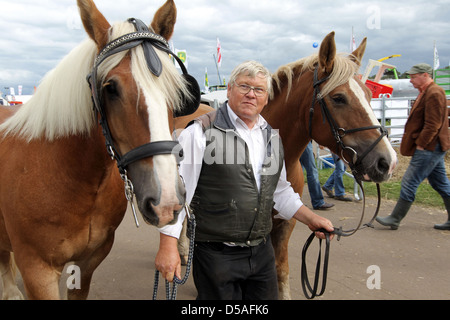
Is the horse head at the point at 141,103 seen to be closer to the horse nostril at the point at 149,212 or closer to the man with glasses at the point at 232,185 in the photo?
the horse nostril at the point at 149,212

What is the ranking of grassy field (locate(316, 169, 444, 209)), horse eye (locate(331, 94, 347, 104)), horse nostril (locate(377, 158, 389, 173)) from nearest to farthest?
horse nostril (locate(377, 158, 389, 173)) < horse eye (locate(331, 94, 347, 104)) < grassy field (locate(316, 169, 444, 209))

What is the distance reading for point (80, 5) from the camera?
5.14 ft

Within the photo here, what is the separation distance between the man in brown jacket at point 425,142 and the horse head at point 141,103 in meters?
4.06

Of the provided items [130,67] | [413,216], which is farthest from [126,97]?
[413,216]

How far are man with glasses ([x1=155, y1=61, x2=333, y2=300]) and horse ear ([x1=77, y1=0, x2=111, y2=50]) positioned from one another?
0.62 metres

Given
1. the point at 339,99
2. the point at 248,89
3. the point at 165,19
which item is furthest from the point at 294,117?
the point at 165,19

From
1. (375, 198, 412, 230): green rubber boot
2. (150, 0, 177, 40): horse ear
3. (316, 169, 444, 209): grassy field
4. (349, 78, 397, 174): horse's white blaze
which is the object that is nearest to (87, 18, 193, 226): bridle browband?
(150, 0, 177, 40): horse ear

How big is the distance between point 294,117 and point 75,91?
68.1 inches

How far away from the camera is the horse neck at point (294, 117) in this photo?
2758 mm

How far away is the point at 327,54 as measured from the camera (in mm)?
2582

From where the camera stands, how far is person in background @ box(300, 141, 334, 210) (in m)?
5.50

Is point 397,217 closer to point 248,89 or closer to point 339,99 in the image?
point 339,99

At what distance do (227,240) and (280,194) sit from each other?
57 centimetres

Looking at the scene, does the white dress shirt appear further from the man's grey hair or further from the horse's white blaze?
the horse's white blaze
